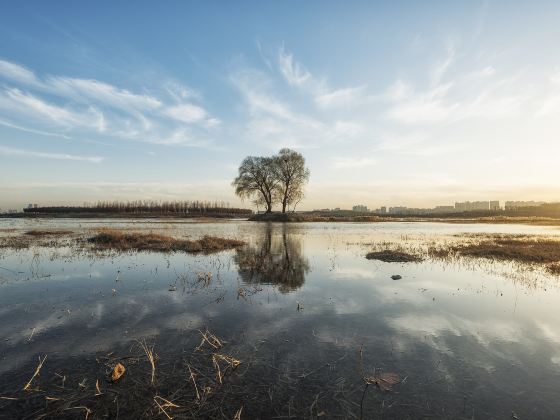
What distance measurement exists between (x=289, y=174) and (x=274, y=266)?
66.6 meters

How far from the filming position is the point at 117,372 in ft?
21.6

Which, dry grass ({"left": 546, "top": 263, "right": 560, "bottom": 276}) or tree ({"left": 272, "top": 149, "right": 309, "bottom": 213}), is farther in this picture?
tree ({"left": 272, "top": 149, "right": 309, "bottom": 213})

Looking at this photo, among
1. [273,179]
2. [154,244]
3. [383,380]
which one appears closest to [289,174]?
[273,179]

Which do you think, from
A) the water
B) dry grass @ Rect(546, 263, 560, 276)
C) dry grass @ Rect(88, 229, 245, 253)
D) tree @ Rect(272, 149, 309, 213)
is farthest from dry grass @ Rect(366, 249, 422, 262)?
tree @ Rect(272, 149, 309, 213)

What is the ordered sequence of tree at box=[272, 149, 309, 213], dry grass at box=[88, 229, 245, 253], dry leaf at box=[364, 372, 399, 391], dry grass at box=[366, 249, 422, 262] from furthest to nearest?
1. tree at box=[272, 149, 309, 213]
2. dry grass at box=[88, 229, 245, 253]
3. dry grass at box=[366, 249, 422, 262]
4. dry leaf at box=[364, 372, 399, 391]

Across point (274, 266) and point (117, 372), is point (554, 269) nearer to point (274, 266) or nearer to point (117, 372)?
point (274, 266)

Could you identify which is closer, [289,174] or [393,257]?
[393,257]

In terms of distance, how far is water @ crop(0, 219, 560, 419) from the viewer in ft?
19.3

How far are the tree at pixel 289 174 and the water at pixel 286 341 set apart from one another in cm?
6863

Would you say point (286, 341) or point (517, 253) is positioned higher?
point (517, 253)

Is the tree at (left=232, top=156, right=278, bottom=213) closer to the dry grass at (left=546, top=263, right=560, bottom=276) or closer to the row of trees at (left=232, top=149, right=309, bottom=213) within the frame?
the row of trees at (left=232, top=149, right=309, bottom=213)

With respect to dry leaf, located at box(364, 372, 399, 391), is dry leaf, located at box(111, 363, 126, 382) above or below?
above

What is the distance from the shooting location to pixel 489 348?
8.34 m

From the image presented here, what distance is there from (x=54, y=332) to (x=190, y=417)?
218 inches
